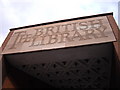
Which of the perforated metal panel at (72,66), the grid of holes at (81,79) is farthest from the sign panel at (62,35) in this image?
the grid of holes at (81,79)

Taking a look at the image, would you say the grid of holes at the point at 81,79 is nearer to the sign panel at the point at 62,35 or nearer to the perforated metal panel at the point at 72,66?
the perforated metal panel at the point at 72,66

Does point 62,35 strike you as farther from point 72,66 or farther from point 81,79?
point 81,79

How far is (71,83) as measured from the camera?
11227 millimetres

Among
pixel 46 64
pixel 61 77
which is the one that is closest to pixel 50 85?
pixel 61 77

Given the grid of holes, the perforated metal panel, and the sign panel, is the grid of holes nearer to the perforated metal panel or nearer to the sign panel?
the perforated metal panel

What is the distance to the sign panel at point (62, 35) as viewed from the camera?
28.6 ft

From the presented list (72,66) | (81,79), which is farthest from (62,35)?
(81,79)

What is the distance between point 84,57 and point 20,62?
3575 mm

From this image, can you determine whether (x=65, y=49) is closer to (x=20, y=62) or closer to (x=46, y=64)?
(x=46, y=64)

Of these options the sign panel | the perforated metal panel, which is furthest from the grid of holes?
the sign panel

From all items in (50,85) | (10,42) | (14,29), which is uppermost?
(14,29)

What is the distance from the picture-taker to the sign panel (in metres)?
8.70

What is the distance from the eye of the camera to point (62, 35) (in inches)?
373

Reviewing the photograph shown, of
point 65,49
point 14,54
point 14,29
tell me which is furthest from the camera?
point 14,29
